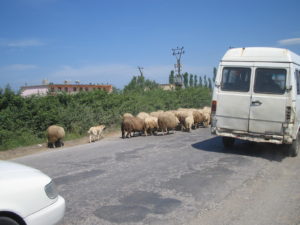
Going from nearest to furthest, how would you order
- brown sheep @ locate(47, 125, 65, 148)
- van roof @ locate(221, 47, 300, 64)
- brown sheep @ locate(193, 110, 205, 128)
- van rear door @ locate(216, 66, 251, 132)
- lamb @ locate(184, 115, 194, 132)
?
van roof @ locate(221, 47, 300, 64)
van rear door @ locate(216, 66, 251, 132)
brown sheep @ locate(47, 125, 65, 148)
lamb @ locate(184, 115, 194, 132)
brown sheep @ locate(193, 110, 205, 128)

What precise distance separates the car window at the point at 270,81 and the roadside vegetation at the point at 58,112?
29.6 feet

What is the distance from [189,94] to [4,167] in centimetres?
2568

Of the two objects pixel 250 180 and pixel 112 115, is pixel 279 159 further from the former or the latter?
A: pixel 112 115

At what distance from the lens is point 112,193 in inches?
235

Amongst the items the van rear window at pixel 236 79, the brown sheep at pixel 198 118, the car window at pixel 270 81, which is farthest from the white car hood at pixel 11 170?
the brown sheep at pixel 198 118

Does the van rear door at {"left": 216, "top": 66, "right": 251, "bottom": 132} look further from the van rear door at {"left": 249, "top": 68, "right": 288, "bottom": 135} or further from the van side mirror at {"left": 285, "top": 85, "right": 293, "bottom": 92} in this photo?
the van side mirror at {"left": 285, "top": 85, "right": 293, "bottom": 92}

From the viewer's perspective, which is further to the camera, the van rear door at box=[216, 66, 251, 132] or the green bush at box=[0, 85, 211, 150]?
the green bush at box=[0, 85, 211, 150]

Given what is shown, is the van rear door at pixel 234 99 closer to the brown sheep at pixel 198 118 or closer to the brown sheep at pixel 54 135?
the brown sheep at pixel 54 135

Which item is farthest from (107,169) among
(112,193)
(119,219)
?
(119,219)

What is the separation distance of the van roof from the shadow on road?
9.38ft

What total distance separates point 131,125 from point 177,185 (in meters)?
7.86

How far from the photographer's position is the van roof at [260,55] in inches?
344

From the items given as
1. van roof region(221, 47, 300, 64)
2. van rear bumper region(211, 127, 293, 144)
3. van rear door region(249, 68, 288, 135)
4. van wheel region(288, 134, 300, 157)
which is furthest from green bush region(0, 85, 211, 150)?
van wheel region(288, 134, 300, 157)

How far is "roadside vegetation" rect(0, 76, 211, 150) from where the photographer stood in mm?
12625
